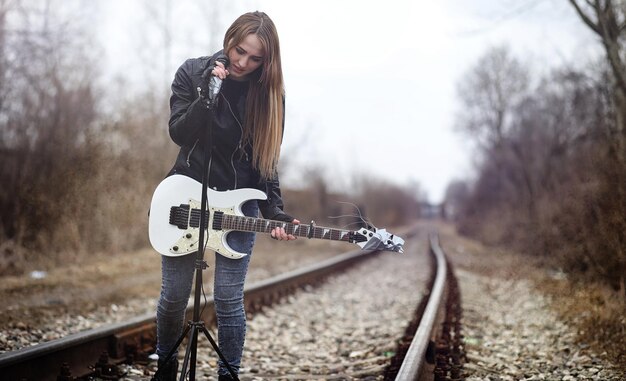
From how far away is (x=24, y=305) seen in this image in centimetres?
580

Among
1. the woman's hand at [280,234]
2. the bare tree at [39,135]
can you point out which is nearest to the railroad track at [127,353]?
the woman's hand at [280,234]

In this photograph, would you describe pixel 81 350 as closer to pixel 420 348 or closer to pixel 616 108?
pixel 420 348

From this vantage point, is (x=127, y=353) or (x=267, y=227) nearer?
(x=267, y=227)

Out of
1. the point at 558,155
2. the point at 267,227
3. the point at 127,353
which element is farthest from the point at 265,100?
the point at 558,155

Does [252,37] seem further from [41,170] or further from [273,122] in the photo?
[41,170]

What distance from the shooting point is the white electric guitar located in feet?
9.15

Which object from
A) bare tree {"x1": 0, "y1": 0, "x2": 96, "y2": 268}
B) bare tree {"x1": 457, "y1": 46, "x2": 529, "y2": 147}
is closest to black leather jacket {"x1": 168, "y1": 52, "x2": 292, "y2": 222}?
bare tree {"x1": 0, "y1": 0, "x2": 96, "y2": 268}

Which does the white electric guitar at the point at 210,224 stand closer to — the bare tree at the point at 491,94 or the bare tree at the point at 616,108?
the bare tree at the point at 616,108

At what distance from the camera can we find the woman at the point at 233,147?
9.22 ft

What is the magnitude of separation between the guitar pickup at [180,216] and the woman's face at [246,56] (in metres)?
0.72

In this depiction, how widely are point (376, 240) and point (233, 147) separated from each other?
857 millimetres

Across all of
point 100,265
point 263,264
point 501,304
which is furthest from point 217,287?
point 263,264

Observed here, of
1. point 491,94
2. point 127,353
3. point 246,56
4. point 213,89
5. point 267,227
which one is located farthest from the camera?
point 491,94

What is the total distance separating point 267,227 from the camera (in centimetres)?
290
